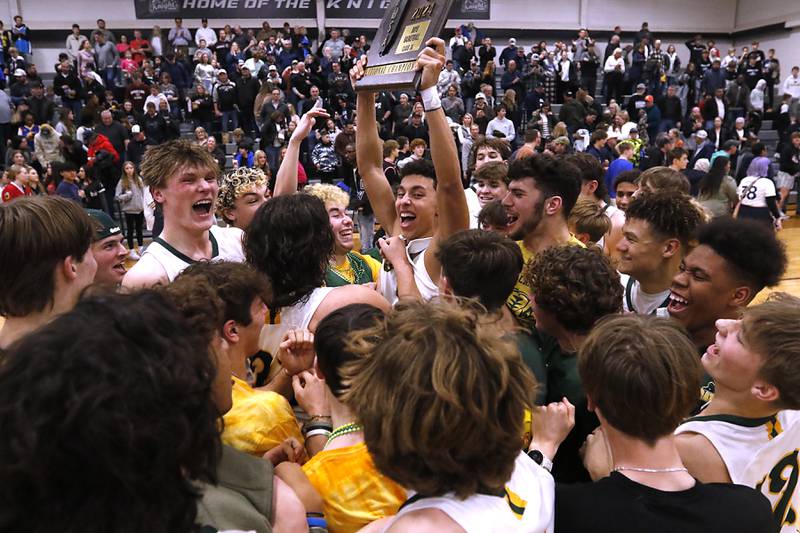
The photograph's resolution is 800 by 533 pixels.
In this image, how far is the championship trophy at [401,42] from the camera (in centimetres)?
251

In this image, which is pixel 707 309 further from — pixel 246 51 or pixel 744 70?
pixel 744 70

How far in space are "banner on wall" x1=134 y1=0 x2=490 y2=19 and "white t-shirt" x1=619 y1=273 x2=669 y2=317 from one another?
60.0 ft

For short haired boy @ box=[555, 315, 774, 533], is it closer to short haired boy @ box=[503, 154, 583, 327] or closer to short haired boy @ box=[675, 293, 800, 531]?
short haired boy @ box=[675, 293, 800, 531]

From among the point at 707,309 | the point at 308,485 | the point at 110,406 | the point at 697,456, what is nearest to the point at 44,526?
the point at 110,406

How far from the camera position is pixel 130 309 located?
0.95 metres

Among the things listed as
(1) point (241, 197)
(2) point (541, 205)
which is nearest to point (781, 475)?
(2) point (541, 205)

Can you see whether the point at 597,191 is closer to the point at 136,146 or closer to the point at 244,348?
the point at 244,348

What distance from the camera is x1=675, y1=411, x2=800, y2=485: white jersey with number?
1611mm

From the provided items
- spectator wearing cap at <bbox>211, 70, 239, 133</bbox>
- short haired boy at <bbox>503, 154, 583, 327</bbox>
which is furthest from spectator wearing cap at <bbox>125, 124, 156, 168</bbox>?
short haired boy at <bbox>503, 154, 583, 327</bbox>

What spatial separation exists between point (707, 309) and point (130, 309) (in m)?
2.14

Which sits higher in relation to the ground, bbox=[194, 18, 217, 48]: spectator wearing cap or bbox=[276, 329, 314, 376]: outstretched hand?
bbox=[194, 18, 217, 48]: spectator wearing cap

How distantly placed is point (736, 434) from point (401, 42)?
2.09m

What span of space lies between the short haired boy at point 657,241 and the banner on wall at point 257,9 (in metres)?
18.3

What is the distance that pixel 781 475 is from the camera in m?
1.68
